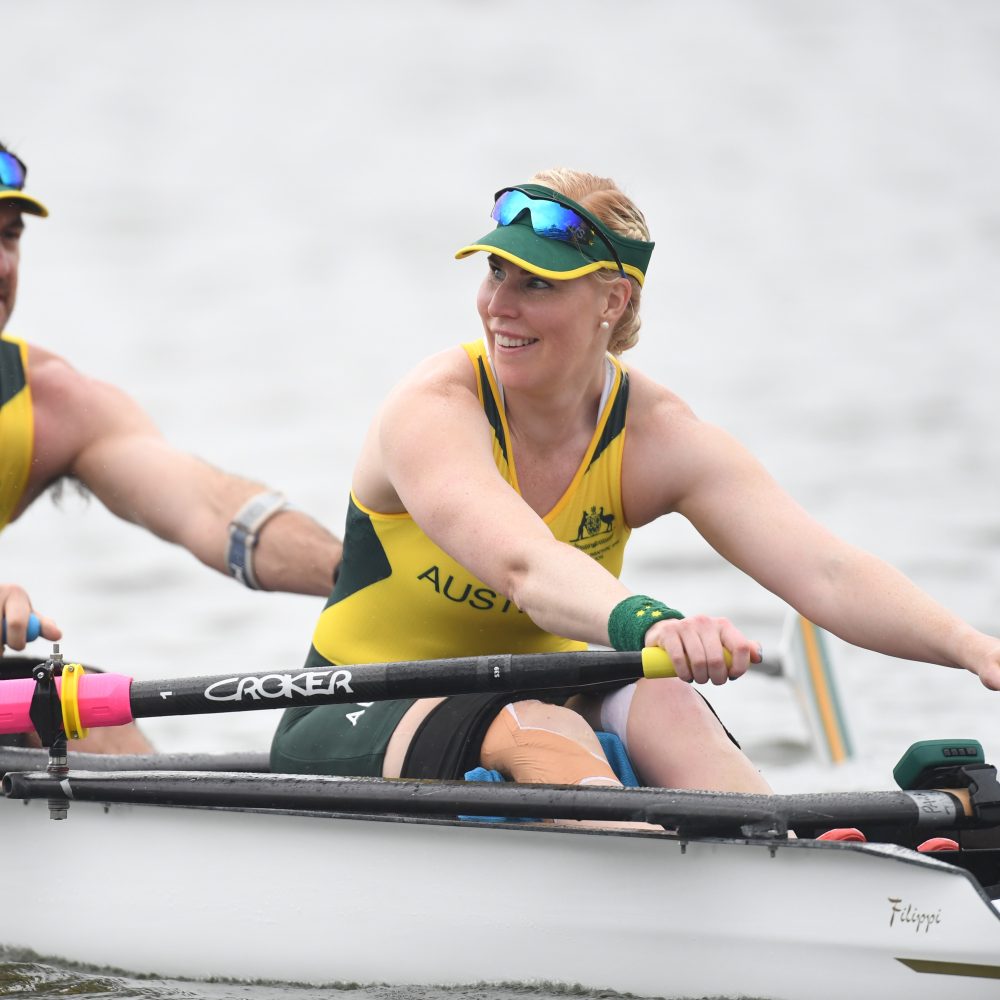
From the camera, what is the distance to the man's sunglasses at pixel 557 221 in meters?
3.60

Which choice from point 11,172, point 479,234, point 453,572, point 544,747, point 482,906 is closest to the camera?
point 482,906

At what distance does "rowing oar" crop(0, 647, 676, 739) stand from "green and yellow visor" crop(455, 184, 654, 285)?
88 centimetres

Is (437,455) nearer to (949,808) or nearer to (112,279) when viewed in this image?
(949,808)

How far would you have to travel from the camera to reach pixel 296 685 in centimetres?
352

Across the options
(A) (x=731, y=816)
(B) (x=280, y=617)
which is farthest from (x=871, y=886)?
(B) (x=280, y=617)

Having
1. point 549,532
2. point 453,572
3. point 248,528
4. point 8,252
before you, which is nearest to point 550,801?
point 549,532

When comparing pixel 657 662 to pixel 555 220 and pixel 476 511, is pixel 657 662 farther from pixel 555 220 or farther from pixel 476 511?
pixel 555 220

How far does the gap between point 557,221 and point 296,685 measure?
3.87ft

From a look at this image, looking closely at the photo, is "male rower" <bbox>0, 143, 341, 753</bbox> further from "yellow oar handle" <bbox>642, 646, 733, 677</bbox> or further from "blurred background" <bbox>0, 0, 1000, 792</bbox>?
"blurred background" <bbox>0, 0, 1000, 792</bbox>

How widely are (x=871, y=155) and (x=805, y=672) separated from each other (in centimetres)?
1559

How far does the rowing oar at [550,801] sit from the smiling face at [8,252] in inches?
71.8

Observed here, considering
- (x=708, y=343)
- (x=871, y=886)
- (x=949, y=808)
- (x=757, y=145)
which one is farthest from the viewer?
(x=757, y=145)

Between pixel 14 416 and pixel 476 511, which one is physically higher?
pixel 14 416

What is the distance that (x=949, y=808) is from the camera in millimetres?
3307
